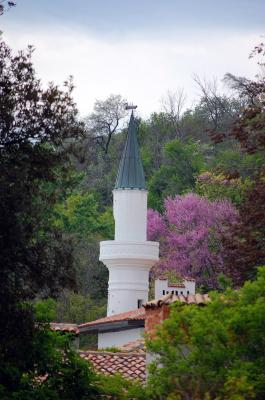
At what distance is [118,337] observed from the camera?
142 feet

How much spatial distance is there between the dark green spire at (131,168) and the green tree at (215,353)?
94.4ft

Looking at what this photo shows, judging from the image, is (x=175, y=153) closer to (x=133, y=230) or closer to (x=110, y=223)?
(x=110, y=223)

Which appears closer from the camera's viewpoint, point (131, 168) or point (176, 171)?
point (131, 168)

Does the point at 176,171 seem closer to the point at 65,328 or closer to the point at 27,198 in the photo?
the point at 65,328

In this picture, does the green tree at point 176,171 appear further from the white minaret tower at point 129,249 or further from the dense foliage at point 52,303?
the dense foliage at point 52,303

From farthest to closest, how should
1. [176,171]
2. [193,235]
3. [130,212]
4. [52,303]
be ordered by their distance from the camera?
[176,171]
[193,235]
[130,212]
[52,303]

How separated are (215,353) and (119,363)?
390 inches

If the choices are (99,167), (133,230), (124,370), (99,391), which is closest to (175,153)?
(99,167)

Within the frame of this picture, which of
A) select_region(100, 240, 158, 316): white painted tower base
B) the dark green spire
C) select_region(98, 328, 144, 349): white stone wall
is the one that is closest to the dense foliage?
select_region(98, 328, 144, 349): white stone wall

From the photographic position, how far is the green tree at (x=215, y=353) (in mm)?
20562

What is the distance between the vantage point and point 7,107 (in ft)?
69.0


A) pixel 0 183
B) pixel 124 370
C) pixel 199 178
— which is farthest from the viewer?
pixel 199 178

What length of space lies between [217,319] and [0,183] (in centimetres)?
382

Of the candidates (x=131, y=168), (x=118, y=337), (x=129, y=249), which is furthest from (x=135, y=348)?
(x=131, y=168)
